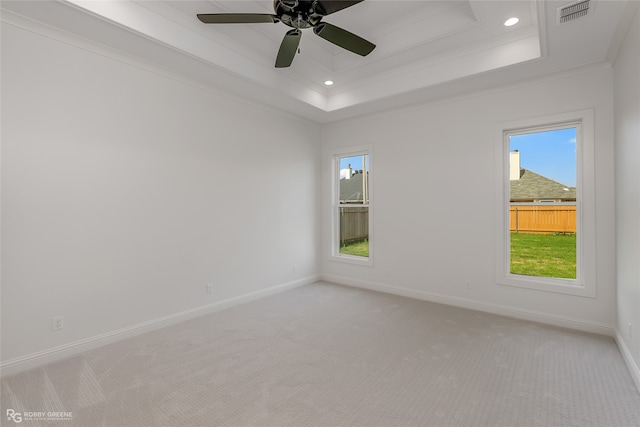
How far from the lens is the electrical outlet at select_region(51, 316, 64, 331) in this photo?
2.64 m

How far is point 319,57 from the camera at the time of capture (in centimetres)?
378

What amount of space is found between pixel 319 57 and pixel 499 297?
368cm

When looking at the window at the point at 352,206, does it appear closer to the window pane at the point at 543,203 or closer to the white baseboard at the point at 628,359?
the window pane at the point at 543,203

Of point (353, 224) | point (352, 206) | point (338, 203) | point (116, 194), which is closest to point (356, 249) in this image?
point (353, 224)

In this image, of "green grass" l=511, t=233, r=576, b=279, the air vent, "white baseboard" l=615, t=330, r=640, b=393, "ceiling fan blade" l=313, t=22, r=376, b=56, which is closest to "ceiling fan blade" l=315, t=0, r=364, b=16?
"ceiling fan blade" l=313, t=22, r=376, b=56

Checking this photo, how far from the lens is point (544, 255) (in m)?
3.65

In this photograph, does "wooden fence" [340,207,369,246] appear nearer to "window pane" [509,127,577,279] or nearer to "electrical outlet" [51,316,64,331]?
"window pane" [509,127,577,279]

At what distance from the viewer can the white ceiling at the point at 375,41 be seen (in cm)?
250

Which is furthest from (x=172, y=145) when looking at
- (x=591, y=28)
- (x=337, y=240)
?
(x=591, y=28)

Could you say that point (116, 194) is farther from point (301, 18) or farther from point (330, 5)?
point (330, 5)

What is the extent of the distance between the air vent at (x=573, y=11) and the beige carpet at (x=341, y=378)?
→ 276cm

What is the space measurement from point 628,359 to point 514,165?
2.18m

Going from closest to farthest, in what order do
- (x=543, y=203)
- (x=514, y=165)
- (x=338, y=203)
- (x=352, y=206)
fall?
(x=543, y=203), (x=514, y=165), (x=352, y=206), (x=338, y=203)

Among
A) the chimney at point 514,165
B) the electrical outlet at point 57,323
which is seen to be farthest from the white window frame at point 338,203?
the electrical outlet at point 57,323
